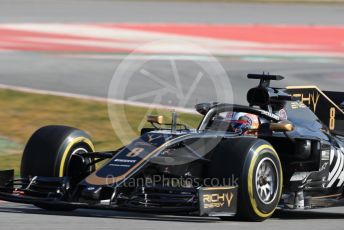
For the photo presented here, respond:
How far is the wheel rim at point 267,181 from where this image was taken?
954 cm

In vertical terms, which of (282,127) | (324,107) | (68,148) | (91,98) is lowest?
(68,148)

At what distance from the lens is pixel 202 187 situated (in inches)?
359

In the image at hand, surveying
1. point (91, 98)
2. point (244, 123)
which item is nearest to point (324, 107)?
point (244, 123)

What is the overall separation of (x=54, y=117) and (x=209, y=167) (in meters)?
7.57

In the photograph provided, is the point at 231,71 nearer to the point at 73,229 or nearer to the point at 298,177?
the point at 298,177

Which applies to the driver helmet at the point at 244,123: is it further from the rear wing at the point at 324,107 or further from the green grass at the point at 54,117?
the green grass at the point at 54,117

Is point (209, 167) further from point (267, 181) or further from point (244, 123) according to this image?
point (244, 123)

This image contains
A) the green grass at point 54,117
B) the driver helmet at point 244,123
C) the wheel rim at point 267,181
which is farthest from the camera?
the green grass at point 54,117

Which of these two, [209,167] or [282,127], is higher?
[282,127]

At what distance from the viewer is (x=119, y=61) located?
81.9 ft

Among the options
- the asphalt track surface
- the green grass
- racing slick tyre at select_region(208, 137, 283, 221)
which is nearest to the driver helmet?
racing slick tyre at select_region(208, 137, 283, 221)

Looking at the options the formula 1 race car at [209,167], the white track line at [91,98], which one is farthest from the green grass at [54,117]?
the formula 1 race car at [209,167]

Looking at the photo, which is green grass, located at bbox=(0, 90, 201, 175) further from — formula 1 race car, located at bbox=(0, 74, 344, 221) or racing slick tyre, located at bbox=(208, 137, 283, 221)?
racing slick tyre, located at bbox=(208, 137, 283, 221)

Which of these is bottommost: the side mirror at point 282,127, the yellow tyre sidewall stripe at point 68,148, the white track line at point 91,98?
the yellow tyre sidewall stripe at point 68,148
